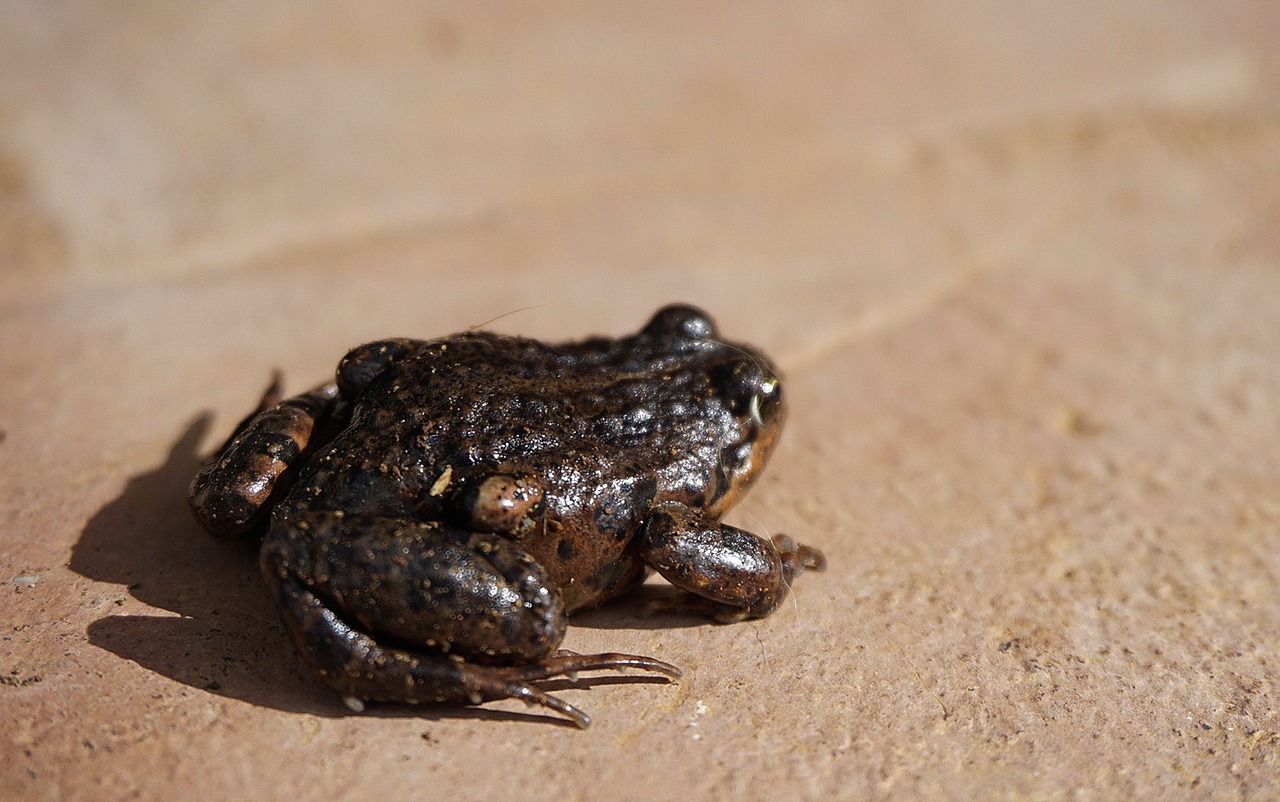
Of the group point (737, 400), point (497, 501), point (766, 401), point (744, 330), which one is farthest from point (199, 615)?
point (744, 330)

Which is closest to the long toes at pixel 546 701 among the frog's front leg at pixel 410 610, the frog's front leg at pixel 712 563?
the frog's front leg at pixel 410 610

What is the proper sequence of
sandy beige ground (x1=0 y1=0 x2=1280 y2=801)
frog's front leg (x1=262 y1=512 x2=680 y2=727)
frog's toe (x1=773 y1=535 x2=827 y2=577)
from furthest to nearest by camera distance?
frog's toe (x1=773 y1=535 x2=827 y2=577)
sandy beige ground (x1=0 y1=0 x2=1280 y2=801)
frog's front leg (x1=262 y1=512 x2=680 y2=727)

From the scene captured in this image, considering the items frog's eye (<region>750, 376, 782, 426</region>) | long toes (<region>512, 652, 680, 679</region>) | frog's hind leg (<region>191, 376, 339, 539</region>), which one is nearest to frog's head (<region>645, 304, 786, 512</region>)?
frog's eye (<region>750, 376, 782, 426</region>)

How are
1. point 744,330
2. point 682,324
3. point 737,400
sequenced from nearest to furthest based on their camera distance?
point 737,400
point 682,324
point 744,330

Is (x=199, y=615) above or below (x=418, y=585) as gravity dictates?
below

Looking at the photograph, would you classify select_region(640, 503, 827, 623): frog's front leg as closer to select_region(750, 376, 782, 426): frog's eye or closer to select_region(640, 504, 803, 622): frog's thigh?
select_region(640, 504, 803, 622): frog's thigh

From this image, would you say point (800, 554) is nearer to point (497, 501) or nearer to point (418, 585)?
point (497, 501)
